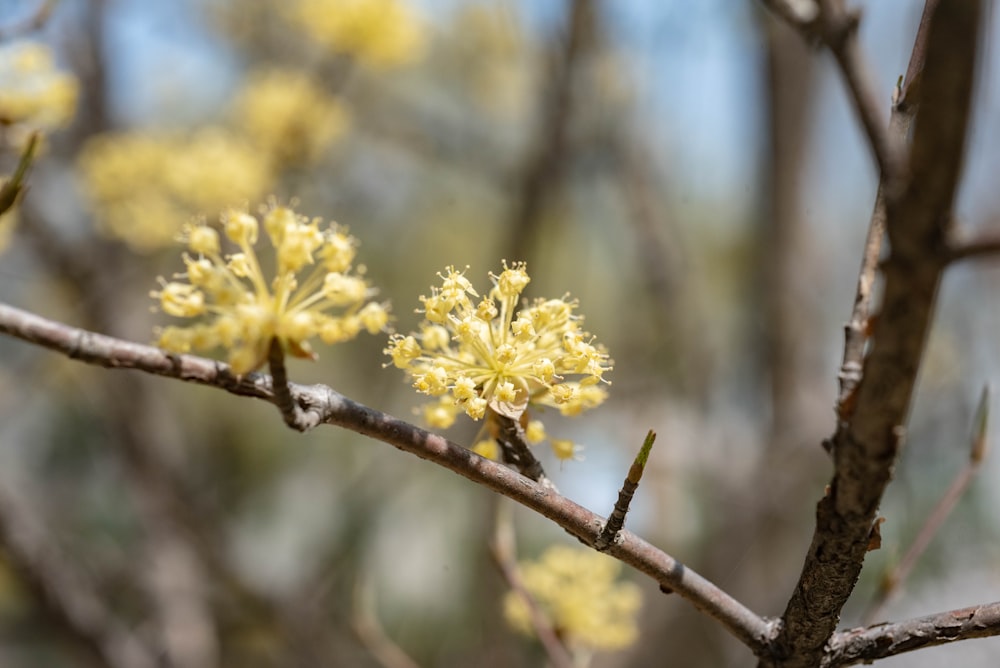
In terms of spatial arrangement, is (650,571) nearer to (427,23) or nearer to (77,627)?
(77,627)

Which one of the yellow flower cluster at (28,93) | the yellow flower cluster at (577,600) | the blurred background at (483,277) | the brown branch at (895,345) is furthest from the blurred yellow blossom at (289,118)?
the brown branch at (895,345)

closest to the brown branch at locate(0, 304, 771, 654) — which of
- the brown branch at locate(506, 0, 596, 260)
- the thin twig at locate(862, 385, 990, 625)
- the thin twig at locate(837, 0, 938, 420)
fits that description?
the thin twig at locate(837, 0, 938, 420)

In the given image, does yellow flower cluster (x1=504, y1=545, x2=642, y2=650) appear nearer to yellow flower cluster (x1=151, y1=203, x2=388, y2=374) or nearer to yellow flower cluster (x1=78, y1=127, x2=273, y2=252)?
yellow flower cluster (x1=151, y1=203, x2=388, y2=374)

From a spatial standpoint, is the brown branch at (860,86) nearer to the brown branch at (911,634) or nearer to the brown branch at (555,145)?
the brown branch at (911,634)

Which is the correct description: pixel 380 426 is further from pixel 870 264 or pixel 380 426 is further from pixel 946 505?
pixel 946 505

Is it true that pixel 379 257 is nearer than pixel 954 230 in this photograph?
No

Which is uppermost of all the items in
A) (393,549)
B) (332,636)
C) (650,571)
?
(393,549)

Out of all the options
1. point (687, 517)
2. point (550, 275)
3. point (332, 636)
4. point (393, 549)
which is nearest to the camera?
point (332, 636)

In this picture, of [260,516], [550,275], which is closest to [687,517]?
[550,275]
